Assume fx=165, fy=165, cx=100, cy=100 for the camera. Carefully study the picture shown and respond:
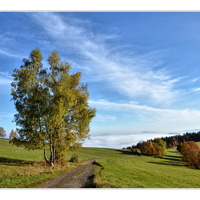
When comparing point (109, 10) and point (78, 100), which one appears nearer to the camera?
point (109, 10)

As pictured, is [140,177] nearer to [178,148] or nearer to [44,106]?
[44,106]

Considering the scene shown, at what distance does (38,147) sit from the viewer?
65.4ft

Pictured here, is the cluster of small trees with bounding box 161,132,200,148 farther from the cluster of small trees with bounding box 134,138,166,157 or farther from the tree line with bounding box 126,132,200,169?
the cluster of small trees with bounding box 134,138,166,157

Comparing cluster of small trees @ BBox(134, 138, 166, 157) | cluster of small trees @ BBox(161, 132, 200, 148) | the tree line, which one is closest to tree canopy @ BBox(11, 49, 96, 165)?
the tree line

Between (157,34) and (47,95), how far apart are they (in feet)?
45.8

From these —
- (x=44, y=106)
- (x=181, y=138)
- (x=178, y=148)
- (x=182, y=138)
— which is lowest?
(x=178, y=148)

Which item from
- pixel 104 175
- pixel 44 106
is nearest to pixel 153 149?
pixel 104 175

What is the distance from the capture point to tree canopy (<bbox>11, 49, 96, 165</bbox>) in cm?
1986

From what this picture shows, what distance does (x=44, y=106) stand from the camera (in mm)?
19906

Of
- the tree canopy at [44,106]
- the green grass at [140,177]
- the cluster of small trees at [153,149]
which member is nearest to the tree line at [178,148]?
the cluster of small trees at [153,149]

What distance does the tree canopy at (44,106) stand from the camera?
19.9m
